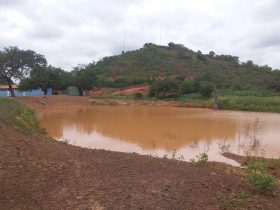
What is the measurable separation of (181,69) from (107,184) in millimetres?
66715

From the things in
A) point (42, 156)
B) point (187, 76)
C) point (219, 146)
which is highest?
point (187, 76)

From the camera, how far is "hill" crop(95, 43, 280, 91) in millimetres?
60128

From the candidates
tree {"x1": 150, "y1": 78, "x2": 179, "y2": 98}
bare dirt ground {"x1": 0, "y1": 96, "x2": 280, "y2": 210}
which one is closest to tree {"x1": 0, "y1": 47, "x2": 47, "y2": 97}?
tree {"x1": 150, "y1": 78, "x2": 179, "y2": 98}

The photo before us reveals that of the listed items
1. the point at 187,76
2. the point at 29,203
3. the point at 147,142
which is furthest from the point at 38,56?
the point at 29,203

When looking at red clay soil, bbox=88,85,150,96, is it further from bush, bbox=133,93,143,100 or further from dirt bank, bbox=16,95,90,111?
dirt bank, bbox=16,95,90,111

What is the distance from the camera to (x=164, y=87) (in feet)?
168

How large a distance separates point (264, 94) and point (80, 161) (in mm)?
46695

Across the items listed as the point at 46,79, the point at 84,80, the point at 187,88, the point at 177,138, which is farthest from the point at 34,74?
the point at 177,138

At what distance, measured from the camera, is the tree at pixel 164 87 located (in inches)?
2010

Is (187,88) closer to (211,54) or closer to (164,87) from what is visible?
(164,87)

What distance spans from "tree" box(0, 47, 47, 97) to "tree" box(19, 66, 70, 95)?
1.44 m

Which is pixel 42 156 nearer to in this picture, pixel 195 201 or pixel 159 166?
pixel 159 166

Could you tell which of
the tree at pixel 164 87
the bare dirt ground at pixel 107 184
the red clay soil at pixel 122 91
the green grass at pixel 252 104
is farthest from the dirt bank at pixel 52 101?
the bare dirt ground at pixel 107 184

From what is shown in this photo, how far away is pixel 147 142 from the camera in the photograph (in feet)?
57.2
